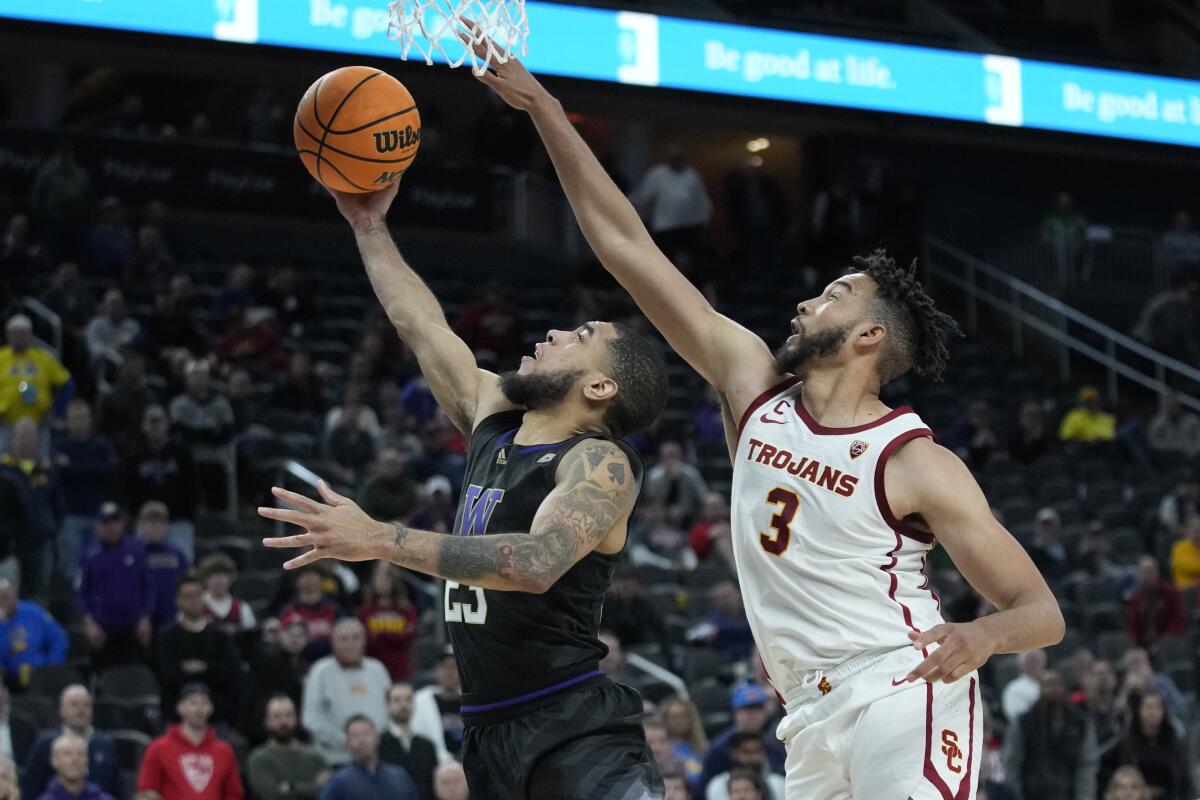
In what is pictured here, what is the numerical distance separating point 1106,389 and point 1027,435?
4.33 m

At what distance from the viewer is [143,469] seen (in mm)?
12406

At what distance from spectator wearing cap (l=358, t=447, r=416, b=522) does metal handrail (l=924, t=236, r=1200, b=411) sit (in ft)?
34.4

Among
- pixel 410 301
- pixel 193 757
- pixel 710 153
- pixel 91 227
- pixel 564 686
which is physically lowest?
pixel 193 757

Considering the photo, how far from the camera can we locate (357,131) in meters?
5.23

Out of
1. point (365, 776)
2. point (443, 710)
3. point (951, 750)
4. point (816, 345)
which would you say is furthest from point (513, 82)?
point (443, 710)

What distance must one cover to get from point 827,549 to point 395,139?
6.06ft

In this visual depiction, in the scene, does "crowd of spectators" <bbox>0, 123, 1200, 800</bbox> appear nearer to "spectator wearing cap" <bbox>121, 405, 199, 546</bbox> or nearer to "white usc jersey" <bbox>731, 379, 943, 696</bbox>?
"spectator wearing cap" <bbox>121, 405, 199, 546</bbox>

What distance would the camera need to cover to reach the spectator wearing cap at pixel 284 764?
9844 millimetres

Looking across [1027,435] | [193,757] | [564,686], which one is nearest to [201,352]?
[193,757]

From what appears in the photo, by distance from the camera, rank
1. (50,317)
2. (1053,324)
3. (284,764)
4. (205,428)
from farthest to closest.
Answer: (1053,324), (50,317), (205,428), (284,764)

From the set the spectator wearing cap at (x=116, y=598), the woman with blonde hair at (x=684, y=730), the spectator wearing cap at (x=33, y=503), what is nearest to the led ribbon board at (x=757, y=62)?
the spectator wearing cap at (x=33, y=503)

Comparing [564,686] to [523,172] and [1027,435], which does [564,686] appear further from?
[523,172]

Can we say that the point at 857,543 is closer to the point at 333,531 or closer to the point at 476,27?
the point at 333,531

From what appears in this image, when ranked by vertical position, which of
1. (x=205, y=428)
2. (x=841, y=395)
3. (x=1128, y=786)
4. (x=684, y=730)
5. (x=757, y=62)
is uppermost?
(x=757, y=62)
